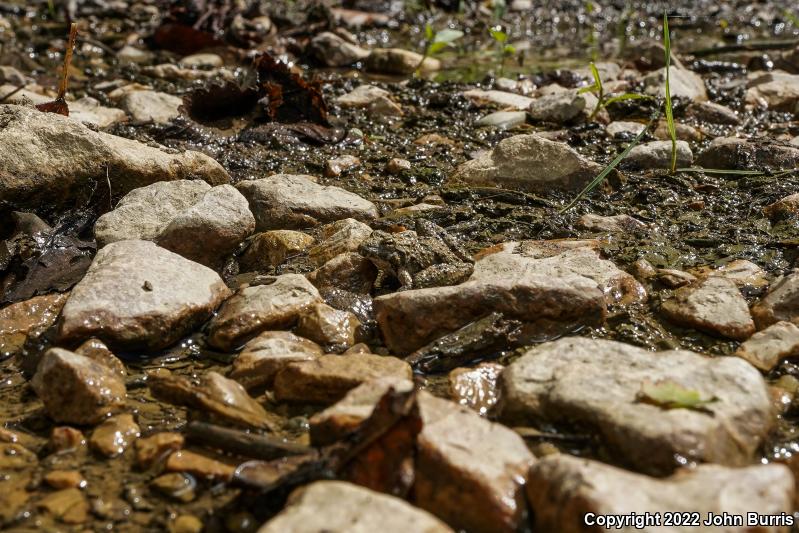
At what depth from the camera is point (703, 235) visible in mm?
3562

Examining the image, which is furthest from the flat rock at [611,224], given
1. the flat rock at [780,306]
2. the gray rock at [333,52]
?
the gray rock at [333,52]

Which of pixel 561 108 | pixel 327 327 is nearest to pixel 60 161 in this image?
pixel 327 327

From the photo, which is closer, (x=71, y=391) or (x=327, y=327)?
(x=71, y=391)

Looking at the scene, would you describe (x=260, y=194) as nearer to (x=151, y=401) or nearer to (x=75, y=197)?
(x=75, y=197)

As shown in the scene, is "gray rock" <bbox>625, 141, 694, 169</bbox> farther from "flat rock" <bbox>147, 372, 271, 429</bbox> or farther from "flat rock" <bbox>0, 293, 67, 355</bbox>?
"flat rock" <bbox>0, 293, 67, 355</bbox>

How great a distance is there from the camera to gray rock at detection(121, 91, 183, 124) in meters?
4.92

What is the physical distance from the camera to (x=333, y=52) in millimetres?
6852

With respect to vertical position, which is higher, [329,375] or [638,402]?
[638,402]

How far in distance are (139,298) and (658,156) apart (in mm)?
2889

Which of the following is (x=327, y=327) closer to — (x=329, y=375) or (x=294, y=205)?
(x=329, y=375)

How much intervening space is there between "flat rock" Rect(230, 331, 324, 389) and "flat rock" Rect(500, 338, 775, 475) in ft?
2.26

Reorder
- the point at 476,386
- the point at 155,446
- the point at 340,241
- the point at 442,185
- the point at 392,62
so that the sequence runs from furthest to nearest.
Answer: the point at 392,62 < the point at 442,185 < the point at 340,241 < the point at 476,386 < the point at 155,446

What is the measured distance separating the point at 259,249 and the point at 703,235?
1.98 meters

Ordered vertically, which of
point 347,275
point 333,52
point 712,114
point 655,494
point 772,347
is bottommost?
point 333,52
